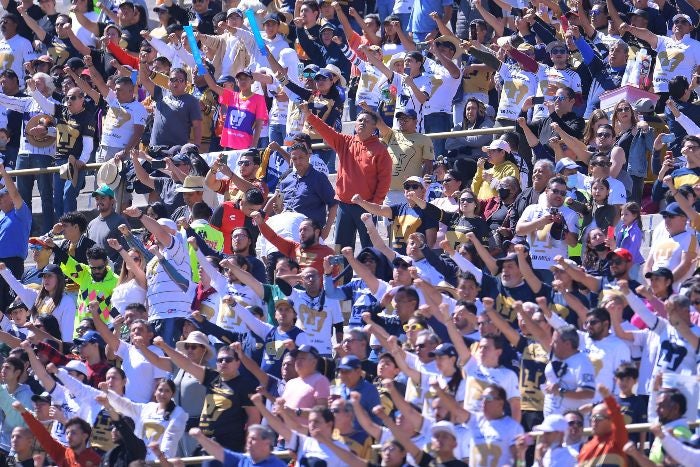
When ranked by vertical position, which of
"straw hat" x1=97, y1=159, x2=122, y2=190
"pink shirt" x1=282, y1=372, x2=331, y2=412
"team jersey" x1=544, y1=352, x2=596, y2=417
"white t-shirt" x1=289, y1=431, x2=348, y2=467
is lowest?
"straw hat" x1=97, y1=159, x2=122, y2=190

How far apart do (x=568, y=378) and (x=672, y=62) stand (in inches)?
256

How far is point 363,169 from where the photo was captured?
1986 cm

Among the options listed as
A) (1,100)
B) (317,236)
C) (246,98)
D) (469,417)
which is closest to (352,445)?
(469,417)

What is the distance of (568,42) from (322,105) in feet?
8.25

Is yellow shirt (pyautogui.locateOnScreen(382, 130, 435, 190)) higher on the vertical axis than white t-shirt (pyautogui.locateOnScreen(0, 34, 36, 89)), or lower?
higher

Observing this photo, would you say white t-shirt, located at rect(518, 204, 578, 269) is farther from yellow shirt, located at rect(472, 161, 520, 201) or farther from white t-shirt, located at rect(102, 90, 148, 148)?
white t-shirt, located at rect(102, 90, 148, 148)

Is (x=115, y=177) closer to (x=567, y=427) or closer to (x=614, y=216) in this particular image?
(x=614, y=216)

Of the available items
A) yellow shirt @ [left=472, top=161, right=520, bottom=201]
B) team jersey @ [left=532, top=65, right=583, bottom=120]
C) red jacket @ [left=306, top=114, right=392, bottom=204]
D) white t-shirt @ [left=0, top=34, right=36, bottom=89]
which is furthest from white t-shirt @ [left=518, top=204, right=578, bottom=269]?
white t-shirt @ [left=0, top=34, right=36, bottom=89]

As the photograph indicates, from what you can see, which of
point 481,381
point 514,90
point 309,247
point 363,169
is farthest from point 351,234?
point 481,381

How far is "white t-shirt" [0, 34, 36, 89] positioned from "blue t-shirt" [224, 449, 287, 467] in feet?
32.4

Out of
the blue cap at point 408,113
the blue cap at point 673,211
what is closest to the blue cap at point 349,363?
the blue cap at point 673,211

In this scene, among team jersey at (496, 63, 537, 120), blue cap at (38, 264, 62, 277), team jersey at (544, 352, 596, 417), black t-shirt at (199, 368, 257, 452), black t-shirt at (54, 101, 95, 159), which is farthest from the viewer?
black t-shirt at (54, 101, 95, 159)

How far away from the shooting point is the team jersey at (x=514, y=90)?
21594 mm

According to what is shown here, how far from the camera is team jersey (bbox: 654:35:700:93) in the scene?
21312 millimetres
